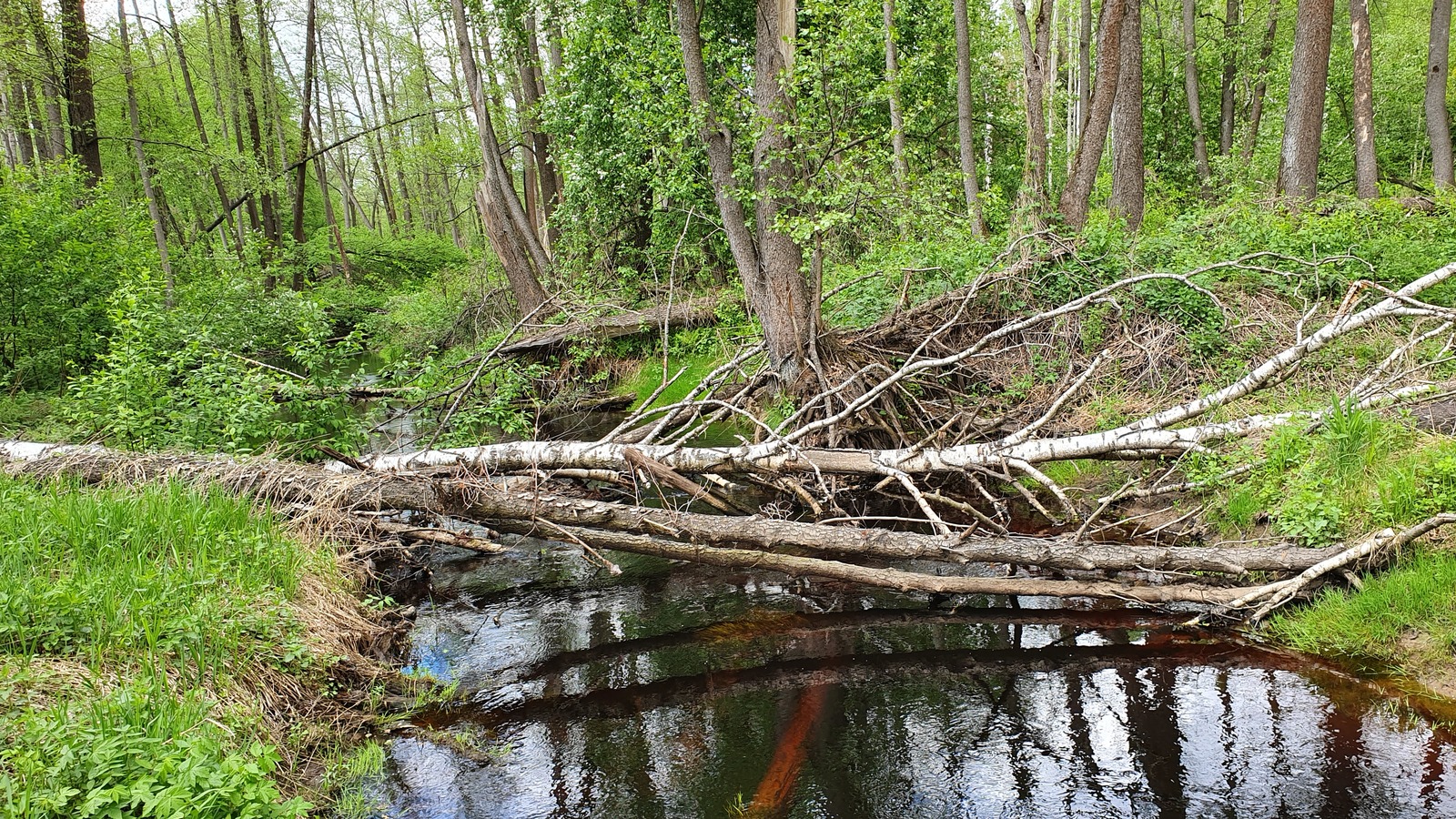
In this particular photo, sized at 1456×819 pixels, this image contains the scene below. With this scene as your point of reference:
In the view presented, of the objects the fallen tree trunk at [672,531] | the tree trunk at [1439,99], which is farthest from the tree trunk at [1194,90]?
the fallen tree trunk at [672,531]

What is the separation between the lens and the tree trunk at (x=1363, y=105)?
1352 cm

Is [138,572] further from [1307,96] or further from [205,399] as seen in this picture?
[1307,96]

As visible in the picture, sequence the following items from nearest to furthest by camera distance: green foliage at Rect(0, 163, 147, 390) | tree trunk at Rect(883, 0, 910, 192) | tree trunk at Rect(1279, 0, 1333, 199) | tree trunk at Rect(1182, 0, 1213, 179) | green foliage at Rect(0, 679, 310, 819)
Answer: green foliage at Rect(0, 679, 310, 819)
green foliage at Rect(0, 163, 147, 390)
tree trunk at Rect(1279, 0, 1333, 199)
tree trunk at Rect(883, 0, 910, 192)
tree trunk at Rect(1182, 0, 1213, 179)

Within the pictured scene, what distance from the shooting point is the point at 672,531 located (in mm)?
5969

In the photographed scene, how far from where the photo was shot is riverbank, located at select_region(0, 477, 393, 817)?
9.72 ft

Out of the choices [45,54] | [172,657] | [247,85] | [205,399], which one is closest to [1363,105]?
[205,399]

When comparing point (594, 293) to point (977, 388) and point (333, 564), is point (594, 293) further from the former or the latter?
point (333, 564)

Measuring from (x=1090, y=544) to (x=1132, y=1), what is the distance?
1211 cm

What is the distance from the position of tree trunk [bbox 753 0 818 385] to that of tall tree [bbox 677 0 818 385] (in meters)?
0.01

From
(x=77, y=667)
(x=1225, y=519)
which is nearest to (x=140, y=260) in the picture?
(x=77, y=667)

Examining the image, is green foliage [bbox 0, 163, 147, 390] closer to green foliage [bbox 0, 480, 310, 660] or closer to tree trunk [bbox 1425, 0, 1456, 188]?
green foliage [bbox 0, 480, 310, 660]

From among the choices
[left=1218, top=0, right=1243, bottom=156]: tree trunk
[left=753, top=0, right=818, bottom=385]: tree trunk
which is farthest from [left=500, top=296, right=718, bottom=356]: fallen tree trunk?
[left=1218, top=0, right=1243, bottom=156]: tree trunk

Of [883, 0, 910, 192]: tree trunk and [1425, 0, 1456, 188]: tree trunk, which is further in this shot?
[1425, 0, 1456, 188]: tree trunk

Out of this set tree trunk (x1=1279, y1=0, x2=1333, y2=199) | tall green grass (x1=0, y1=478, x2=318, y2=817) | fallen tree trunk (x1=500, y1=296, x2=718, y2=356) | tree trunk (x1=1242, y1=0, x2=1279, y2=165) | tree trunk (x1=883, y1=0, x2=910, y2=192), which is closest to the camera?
tall green grass (x1=0, y1=478, x2=318, y2=817)
